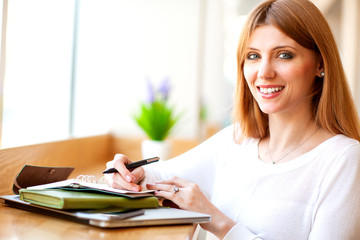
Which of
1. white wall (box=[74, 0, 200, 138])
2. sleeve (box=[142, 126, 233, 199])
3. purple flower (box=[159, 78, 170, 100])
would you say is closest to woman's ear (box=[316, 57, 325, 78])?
sleeve (box=[142, 126, 233, 199])

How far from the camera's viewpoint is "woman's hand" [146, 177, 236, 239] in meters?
1.15

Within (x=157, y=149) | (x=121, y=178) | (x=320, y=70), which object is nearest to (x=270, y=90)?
(x=320, y=70)

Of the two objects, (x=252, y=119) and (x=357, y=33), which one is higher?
(x=357, y=33)

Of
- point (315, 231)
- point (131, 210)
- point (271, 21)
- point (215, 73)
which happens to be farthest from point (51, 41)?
point (215, 73)

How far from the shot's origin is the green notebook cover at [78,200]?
93 centimetres

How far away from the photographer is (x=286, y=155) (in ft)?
4.57

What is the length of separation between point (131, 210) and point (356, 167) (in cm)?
67

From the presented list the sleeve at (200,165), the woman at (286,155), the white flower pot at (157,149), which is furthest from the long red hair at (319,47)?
the white flower pot at (157,149)

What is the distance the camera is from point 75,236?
85 cm

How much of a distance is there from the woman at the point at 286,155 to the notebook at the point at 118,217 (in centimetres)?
13

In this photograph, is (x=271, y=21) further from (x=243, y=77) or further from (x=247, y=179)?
(x=247, y=179)

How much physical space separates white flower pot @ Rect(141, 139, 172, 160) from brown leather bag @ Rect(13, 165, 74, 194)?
50.2 inches

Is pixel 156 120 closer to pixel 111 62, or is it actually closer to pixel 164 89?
pixel 164 89

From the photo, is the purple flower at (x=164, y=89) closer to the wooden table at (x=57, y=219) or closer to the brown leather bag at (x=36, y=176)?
the wooden table at (x=57, y=219)
